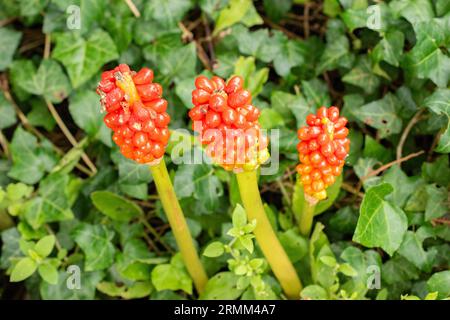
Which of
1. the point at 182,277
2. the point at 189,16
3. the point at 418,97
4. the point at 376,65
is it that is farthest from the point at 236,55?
the point at 182,277

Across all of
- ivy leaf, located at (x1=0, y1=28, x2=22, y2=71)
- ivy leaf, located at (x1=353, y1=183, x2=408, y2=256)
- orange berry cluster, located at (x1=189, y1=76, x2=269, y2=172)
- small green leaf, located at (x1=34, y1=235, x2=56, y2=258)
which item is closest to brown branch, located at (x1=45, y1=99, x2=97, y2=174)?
ivy leaf, located at (x1=0, y1=28, x2=22, y2=71)

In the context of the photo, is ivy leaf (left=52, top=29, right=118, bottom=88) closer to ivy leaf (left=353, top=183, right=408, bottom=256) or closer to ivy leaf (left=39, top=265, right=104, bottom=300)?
ivy leaf (left=39, top=265, right=104, bottom=300)

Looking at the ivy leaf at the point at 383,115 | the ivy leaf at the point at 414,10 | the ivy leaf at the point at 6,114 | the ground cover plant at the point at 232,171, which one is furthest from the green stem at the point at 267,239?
the ivy leaf at the point at 6,114

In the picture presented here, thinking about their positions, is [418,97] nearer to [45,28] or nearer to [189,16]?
[189,16]

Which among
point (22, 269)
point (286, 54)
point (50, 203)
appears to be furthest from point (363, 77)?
point (22, 269)

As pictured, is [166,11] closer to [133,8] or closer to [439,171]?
[133,8]

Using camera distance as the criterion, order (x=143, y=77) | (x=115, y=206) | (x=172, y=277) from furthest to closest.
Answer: (x=115, y=206), (x=172, y=277), (x=143, y=77)
